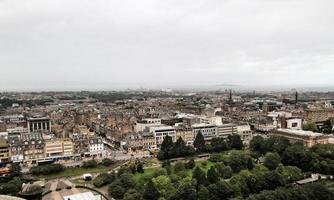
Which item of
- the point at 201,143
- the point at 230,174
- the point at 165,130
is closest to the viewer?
the point at 230,174

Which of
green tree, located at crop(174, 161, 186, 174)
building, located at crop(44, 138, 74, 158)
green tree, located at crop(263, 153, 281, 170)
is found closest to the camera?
green tree, located at crop(174, 161, 186, 174)

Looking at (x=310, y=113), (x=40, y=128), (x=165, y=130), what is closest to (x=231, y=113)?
(x=310, y=113)

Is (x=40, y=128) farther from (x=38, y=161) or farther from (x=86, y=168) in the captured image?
(x=86, y=168)

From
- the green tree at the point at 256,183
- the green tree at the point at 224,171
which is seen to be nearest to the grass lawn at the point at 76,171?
the green tree at the point at 224,171

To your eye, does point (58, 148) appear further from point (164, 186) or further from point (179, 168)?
point (164, 186)

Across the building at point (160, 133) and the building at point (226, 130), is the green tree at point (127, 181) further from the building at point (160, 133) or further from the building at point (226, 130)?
the building at point (226, 130)

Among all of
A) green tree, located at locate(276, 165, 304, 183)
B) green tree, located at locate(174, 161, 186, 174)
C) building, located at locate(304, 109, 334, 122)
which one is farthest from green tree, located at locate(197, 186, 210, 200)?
building, located at locate(304, 109, 334, 122)

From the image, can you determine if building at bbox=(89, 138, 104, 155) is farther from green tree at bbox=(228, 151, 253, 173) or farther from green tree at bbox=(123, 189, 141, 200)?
green tree at bbox=(123, 189, 141, 200)
